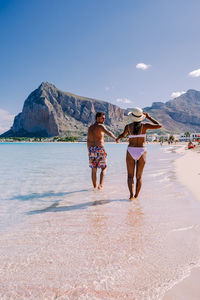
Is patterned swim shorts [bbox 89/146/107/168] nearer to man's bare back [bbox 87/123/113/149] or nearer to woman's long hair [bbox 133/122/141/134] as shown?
man's bare back [bbox 87/123/113/149]

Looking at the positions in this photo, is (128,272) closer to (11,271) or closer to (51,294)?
(51,294)

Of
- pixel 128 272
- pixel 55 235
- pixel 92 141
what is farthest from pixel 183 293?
pixel 92 141

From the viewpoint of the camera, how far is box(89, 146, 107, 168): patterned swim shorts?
6219mm

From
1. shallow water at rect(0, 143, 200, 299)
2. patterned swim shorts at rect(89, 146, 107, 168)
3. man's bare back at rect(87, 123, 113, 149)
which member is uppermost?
man's bare back at rect(87, 123, 113, 149)

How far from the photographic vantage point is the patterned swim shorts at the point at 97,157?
6.22 m

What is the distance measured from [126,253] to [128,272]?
397 millimetres

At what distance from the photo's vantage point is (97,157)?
626 cm

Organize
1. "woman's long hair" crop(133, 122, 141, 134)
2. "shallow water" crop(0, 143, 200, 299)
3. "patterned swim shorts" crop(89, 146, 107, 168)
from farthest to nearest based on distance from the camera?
"patterned swim shorts" crop(89, 146, 107, 168) < "woman's long hair" crop(133, 122, 141, 134) < "shallow water" crop(0, 143, 200, 299)

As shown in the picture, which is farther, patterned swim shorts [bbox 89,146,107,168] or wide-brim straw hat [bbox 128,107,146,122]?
patterned swim shorts [bbox 89,146,107,168]

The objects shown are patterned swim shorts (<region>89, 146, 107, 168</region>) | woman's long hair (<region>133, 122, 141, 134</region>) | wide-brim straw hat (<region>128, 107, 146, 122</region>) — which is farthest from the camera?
patterned swim shorts (<region>89, 146, 107, 168</region>)

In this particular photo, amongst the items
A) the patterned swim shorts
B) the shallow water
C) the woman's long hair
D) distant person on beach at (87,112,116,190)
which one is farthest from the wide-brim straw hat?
the shallow water

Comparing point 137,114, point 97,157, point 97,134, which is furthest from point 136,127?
point 97,157

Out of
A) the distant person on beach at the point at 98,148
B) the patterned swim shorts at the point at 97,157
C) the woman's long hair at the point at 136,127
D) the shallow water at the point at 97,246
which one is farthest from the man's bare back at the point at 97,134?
the shallow water at the point at 97,246

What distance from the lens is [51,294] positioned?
1.88m
